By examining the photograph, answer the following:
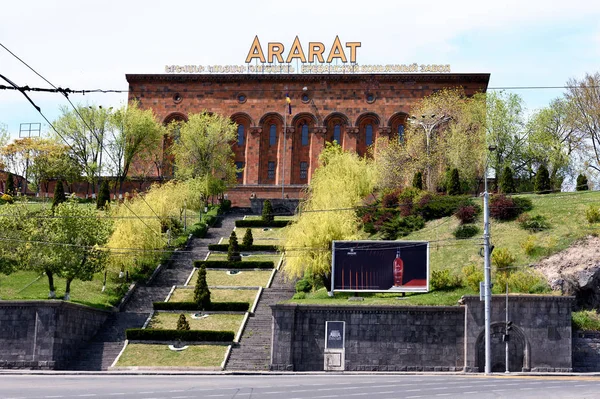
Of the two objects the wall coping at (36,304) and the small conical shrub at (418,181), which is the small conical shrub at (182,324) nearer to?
the wall coping at (36,304)

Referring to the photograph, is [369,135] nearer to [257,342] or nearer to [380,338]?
[257,342]

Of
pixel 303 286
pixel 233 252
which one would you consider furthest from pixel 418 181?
pixel 303 286

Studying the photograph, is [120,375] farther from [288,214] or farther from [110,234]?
[288,214]

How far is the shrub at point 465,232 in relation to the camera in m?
53.8

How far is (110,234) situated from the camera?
178 ft

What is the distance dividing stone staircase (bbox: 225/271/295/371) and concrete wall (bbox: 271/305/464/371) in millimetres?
1050

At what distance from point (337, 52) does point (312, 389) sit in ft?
204

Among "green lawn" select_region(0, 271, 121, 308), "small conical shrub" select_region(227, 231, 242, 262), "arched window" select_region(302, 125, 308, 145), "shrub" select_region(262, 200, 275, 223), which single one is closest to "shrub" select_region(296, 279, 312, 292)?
"small conical shrub" select_region(227, 231, 242, 262)

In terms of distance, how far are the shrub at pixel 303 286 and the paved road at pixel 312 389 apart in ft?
59.8

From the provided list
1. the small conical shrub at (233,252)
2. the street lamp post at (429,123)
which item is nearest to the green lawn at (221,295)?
the small conical shrub at (233,252)

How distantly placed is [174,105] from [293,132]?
12783mm

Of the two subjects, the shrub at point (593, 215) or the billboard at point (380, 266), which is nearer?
the billboard at point (380, 266)

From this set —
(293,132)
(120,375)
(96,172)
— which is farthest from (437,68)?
(120,375)

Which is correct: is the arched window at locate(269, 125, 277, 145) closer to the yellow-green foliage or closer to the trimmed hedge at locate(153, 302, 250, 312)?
the yellow-green foliage
